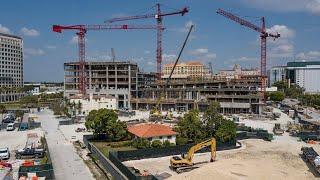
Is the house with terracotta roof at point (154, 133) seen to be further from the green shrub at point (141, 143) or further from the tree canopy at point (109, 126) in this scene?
the tree canopy at point (109, 126)

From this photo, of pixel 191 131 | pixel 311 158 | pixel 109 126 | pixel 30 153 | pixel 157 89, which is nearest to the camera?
pixel 311 158

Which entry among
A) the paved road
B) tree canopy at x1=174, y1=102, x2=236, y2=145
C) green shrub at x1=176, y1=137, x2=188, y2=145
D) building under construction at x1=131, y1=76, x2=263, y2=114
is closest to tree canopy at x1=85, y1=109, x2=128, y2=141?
the paved road

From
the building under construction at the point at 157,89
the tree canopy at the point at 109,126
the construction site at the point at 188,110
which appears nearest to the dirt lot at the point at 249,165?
the construction site at the point at 188,110

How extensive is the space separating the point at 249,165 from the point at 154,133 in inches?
529

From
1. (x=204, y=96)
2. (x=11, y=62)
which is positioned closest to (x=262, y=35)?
(x=204, y=96)

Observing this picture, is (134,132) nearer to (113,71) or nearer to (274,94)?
(113,71)

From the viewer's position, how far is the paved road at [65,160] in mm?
34062

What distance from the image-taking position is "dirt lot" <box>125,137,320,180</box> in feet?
109

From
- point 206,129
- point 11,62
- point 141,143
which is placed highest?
point 11,62

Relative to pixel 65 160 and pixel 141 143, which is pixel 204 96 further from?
pixel 65 160

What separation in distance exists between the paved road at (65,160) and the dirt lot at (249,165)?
459cm

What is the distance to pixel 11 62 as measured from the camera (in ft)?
571

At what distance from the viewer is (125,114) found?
87.8 metres

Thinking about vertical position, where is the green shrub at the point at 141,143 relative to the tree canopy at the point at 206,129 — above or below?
below
